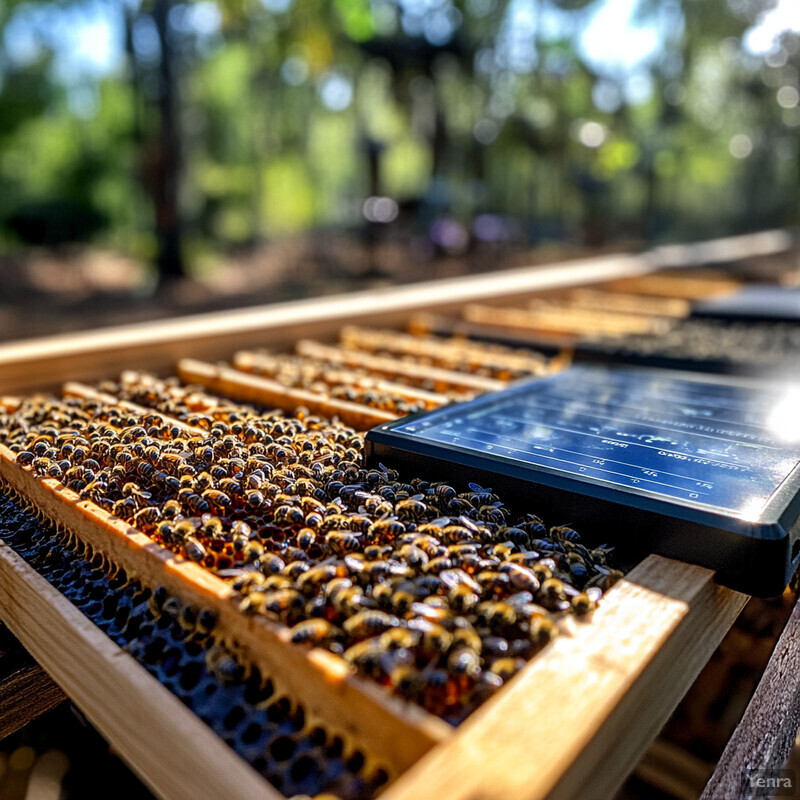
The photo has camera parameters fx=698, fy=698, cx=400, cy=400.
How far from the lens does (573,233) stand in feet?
106

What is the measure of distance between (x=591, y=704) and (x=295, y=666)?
0.52 m

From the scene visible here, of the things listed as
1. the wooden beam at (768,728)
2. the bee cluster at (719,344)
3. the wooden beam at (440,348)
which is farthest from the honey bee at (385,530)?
the bee cluster at (719,344)

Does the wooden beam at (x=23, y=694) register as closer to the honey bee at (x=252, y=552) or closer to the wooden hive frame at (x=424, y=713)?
the wooden hive frame at (x=424, y=713)

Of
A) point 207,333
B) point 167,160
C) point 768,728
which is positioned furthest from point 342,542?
point 167,160

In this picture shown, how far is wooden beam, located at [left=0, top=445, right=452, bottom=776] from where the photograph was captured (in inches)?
44.3

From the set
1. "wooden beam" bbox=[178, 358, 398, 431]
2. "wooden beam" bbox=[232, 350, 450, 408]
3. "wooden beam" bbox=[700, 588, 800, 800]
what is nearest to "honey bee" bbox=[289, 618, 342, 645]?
"wooden beam" bbox=[700, 588, 800, 800]

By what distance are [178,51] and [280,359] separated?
11.4 meters

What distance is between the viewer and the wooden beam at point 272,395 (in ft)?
9.02

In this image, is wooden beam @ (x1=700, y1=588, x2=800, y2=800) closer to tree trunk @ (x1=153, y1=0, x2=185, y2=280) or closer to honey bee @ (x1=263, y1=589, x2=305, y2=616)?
honey bee @ (x1=263, y1=589, x2=305, y2=616)

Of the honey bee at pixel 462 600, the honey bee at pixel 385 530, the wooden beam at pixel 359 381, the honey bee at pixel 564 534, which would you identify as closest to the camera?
the honey bee at pixel 462 600

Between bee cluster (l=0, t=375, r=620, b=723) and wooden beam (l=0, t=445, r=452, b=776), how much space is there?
4 cm

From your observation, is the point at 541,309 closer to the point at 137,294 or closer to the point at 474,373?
the point at 474,373

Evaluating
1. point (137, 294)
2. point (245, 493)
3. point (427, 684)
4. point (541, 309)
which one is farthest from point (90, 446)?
point (137, 294)

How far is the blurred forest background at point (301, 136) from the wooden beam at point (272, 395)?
5667 mm
